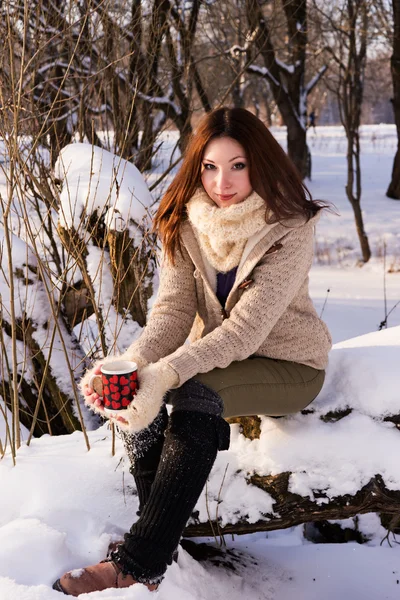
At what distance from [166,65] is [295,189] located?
13.3 ft

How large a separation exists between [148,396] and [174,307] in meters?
0.55

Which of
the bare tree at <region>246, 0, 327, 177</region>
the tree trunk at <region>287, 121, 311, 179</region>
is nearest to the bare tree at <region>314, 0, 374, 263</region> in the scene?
the bare tree at <region>246, 0, 327, 177</region>

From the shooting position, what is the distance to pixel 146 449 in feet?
6.45

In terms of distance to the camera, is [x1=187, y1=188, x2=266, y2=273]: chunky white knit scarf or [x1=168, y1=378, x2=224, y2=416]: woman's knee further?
[x1=187, y1=188, x2=266, y2=273]: chunky white knit scarf

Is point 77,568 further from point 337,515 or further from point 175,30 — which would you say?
point 175,30

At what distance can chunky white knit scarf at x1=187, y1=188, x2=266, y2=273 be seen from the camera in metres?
2.12

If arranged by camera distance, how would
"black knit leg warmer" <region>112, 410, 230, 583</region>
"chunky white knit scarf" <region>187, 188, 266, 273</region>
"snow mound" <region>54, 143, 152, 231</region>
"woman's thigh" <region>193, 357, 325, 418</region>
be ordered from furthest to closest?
1. "snow mound" <region>54, 143, 152, 231</region>
2. "chunky white knit scarf" <region>187, 188, 266, 273</region>
3. "woman's thigh" <region>193, 357, 325, 418</region>
4. "black knit leg warmer" <region>112, 410, 230, 583</region>

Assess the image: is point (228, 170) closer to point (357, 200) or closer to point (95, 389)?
point (95, 389)

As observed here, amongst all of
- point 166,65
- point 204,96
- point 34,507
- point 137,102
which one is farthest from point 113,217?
point 204,96

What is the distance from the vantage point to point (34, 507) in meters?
2.13

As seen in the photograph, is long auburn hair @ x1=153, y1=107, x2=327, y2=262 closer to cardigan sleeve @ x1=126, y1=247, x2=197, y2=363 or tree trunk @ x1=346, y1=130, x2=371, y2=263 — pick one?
cardigan sleeve @ x1=126, y1=247, x2=197, y2=363

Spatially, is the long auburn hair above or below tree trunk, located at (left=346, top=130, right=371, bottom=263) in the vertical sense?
above

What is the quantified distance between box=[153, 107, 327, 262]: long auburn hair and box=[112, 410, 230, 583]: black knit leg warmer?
0.73 m

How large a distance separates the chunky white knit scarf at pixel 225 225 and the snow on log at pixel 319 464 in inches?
24.7
